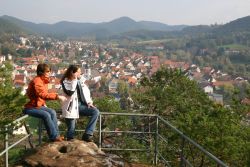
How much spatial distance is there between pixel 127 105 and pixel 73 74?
898 inches

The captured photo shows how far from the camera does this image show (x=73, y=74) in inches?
300

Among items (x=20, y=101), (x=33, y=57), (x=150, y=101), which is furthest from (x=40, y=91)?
(x=33, y=57)

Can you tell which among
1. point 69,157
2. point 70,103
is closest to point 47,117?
point 70,103

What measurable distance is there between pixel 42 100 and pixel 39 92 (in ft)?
0.73

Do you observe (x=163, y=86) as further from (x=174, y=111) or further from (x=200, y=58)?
(x=200, y=58)

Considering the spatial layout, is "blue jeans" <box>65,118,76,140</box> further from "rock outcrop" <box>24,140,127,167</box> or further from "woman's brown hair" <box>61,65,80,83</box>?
"woman's brown hair" <box>61,65,80,83</box>

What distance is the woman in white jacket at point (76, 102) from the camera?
7.65 metres

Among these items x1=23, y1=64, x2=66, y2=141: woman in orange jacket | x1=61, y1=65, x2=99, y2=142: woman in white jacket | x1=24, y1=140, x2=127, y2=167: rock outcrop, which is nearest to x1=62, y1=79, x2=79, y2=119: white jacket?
x1=61, y1=65, x2=99, y2=142: woman in white jacket

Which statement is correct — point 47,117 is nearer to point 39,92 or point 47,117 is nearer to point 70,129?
point 39,92

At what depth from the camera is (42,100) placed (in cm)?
751

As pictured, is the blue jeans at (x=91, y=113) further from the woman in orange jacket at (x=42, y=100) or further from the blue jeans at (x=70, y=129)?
the woman in orange jacket at (x=42, y=100)

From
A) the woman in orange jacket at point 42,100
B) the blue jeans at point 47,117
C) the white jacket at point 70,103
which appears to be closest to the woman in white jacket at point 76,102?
the white jacket at point 70,103

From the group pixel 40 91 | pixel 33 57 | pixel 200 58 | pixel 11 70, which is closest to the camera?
pixel 40 91

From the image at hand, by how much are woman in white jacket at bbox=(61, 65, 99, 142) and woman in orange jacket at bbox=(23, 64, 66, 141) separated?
0.31m
